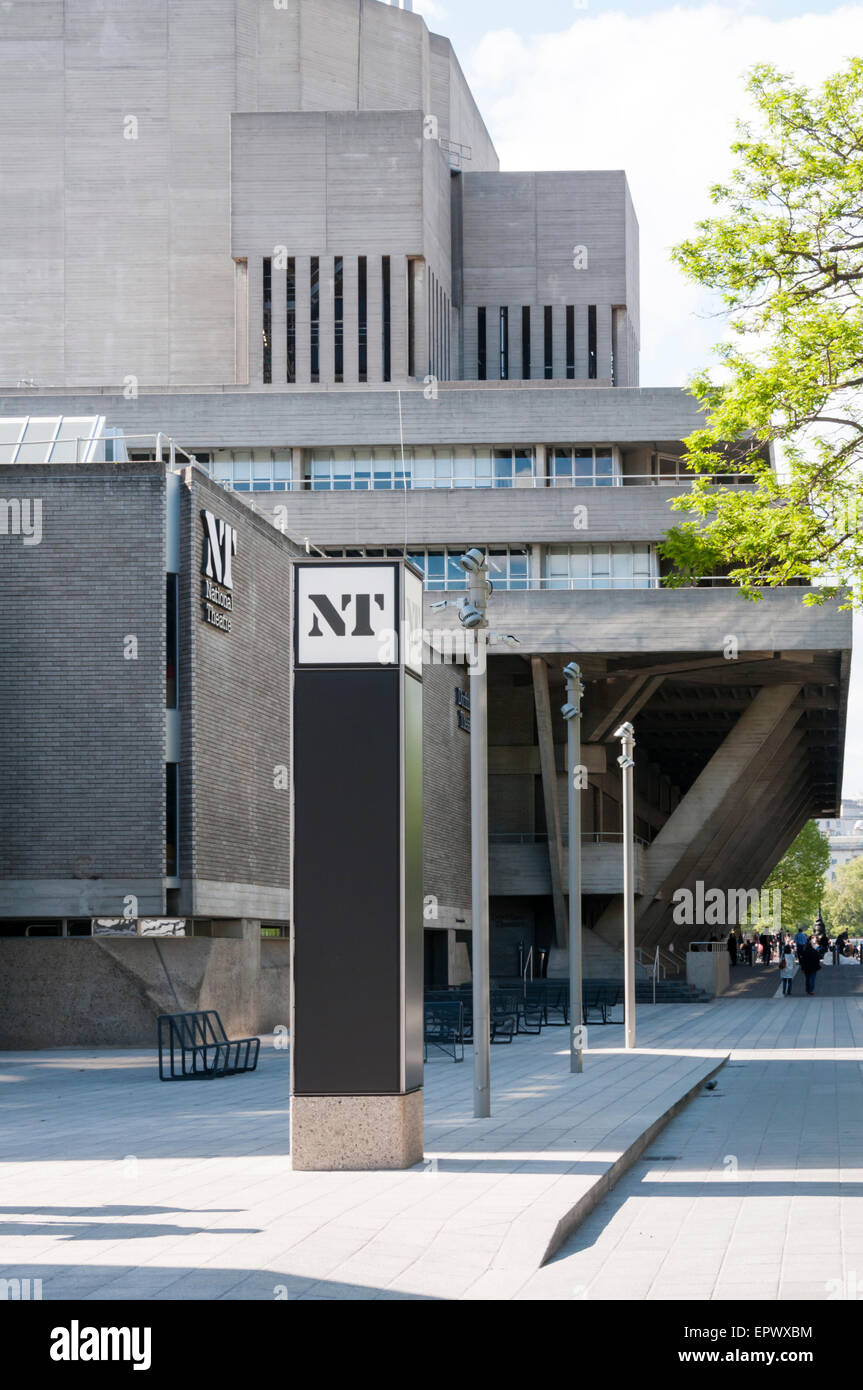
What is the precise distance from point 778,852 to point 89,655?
76121 millimetres

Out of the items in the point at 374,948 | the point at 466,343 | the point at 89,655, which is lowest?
the point at 374,948

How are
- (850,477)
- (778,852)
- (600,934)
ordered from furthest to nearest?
(778,852) → (600,934) → (850,477)

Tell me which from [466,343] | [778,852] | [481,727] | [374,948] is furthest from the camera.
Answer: [778,852]

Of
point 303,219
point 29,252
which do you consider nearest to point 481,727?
point 303,219

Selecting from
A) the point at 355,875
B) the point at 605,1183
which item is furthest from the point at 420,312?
the point at 605,1183

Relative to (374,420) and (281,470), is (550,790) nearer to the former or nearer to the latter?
(374,420)

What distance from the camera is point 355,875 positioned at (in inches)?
476

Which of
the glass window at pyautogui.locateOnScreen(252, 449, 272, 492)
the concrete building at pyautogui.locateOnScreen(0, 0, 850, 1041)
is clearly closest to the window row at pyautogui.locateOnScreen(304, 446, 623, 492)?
the concrete building at pyautogui.locateOnScreen(0, 0, 850, 1041)

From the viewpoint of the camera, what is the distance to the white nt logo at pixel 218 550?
29.9m

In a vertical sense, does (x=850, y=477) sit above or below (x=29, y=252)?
below

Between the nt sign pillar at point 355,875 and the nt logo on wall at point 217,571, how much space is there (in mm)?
17503

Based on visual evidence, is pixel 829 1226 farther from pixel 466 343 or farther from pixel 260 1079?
pixel 466 343
